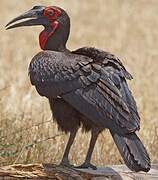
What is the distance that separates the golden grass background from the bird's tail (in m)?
1.32

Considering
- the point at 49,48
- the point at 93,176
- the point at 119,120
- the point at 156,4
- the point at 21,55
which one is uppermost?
the point at 156,4

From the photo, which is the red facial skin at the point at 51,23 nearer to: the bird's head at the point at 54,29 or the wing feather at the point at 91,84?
the bird's head at the point at 54,29

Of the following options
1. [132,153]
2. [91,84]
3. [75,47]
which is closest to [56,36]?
[91,84]

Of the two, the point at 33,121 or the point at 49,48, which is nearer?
the point at 49,48

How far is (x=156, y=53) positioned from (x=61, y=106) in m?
7.57

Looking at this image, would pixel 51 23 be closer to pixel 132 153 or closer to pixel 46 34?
pixel 46 34

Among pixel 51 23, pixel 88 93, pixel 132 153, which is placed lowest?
pixel 132 153

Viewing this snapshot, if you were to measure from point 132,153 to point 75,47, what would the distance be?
8401 millimetres

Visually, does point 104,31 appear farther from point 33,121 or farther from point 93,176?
point 93,176

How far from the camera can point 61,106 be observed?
6.80m

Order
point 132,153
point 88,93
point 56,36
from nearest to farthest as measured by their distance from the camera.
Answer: point 132,153, point 88,93, point 56,36

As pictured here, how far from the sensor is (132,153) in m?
6.29

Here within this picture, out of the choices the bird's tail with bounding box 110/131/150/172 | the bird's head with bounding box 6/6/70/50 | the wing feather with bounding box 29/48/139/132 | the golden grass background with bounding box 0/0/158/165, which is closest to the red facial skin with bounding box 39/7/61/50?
the bird's head with bounding box 6/6/70/50

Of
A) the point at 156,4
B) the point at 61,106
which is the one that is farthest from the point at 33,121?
the point at 156,4
